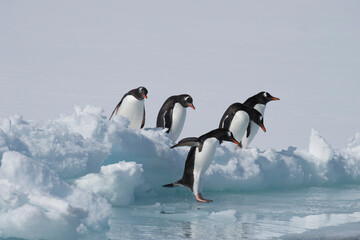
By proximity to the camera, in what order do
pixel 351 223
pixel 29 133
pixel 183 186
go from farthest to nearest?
1. pixel 183 186
2. pixel 29 133
3. pixel 351 223

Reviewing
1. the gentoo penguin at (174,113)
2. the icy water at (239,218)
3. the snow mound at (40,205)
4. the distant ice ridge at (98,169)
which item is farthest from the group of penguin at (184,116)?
the snow mound at (40,205)

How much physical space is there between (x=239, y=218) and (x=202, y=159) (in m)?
1.01

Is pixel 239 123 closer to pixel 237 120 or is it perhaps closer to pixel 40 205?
pixel 237 120

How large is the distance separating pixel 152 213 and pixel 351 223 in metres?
1.78

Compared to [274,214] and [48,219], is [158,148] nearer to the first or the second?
[274,214]

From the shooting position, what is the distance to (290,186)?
8219 millimetres

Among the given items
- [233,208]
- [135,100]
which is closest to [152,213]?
[233,208]

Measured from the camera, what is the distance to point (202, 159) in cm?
631

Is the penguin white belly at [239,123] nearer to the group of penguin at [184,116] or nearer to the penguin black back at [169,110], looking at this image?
the group of penguin at [184,116]

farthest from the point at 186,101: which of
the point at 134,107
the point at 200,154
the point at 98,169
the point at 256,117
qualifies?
the point at 98,169

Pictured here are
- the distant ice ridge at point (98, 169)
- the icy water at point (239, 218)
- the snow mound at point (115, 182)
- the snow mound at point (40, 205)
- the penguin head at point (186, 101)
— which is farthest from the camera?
the penguin head at point (186, 101)

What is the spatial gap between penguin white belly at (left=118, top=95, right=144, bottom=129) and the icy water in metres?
2.42

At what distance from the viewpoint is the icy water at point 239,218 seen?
4734mm

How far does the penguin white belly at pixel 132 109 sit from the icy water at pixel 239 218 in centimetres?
242
